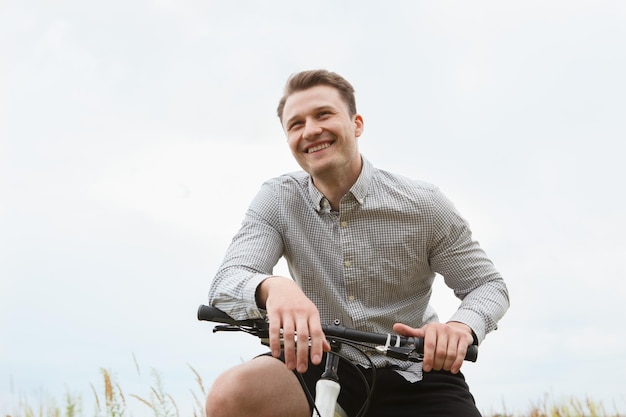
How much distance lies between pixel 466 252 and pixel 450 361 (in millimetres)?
1136

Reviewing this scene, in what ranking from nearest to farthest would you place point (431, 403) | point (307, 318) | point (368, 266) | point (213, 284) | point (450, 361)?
point (307, 318) → point (450, 361) → point (213, 284) → point (431, 403) → point (368, 266)

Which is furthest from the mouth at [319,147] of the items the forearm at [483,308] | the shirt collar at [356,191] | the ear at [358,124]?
the forearm at [483,308]

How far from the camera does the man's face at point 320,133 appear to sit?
3.62m

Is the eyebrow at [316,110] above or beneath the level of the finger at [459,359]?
above

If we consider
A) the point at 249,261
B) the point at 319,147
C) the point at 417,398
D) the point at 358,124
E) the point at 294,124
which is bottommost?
the point at 417,398

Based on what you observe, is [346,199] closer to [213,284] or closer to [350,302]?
[350,302]

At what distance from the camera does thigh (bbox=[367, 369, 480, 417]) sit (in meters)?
3.47

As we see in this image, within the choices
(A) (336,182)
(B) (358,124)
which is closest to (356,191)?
(A) (336,182)

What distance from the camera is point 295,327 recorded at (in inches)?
98.4

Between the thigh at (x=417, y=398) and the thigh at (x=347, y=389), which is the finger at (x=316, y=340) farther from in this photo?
the thigh at (x=417, y=398)

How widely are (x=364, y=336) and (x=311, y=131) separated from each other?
1324mm

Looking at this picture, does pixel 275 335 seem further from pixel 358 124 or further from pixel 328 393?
pixel 358 124

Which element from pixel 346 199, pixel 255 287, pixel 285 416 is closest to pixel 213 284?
pixel 255 287

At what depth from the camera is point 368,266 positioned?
12.2ft
